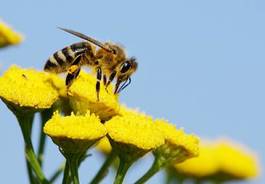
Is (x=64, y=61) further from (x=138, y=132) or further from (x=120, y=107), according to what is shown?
(x=138, y=132)

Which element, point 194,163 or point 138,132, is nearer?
point 138,132

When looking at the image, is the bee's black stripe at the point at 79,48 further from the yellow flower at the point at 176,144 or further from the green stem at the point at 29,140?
the yellow flower at the point at 176,144

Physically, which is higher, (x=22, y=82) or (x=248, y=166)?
(x=248, y=166)

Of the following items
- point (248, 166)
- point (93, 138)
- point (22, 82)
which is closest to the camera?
point (93, 138)

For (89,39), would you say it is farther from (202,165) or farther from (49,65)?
(202,165)

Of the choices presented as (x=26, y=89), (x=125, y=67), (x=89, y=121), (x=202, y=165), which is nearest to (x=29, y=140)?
(x=26, y=89)

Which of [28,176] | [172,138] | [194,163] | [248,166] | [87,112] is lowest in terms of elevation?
[28,176]

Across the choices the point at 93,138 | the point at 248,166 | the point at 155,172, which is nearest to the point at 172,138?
the point at 155,172

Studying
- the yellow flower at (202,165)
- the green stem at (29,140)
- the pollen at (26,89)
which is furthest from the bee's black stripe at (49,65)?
the yellow flower at (202,165)

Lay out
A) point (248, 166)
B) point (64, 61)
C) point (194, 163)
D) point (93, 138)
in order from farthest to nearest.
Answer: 1. point (248, 166)
2. point (194, 163)
3. point (64, 61)
4. point (93, 138)
